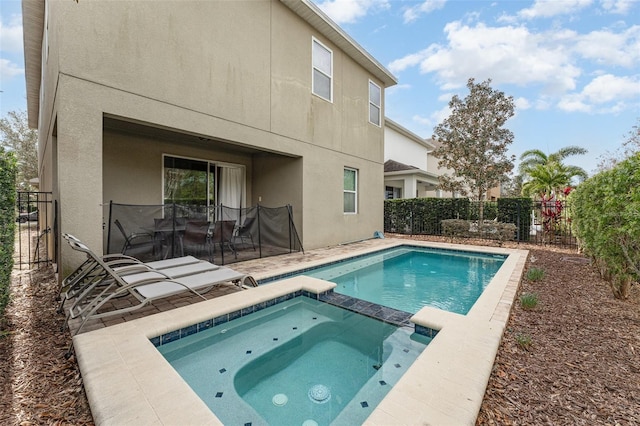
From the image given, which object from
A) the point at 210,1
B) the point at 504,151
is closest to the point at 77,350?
the point at 210,1

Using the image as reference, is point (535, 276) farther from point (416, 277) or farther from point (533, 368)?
point (533, 368)

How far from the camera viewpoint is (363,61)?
11.0m

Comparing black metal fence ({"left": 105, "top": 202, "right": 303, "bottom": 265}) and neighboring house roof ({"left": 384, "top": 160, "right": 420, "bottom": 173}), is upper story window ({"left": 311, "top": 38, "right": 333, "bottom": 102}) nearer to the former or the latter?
black metal fence ({"left": 105, "top": 202, "right": 303, "bottom": 265})

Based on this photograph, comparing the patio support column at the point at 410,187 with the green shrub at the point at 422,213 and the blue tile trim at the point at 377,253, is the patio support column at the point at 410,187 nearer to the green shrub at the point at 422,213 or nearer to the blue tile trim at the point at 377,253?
the green shrub at the point at 422,213

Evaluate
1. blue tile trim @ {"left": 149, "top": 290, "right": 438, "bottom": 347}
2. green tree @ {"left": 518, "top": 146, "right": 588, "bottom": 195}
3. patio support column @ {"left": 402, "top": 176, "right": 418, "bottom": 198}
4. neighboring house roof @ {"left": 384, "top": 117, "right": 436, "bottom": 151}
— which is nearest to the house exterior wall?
neighboring house roof @ {"left": 384, "top": 117, "right": 436, "bottom": 151}

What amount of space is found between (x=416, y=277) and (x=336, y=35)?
26.6 feet

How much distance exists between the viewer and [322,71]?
9.56m

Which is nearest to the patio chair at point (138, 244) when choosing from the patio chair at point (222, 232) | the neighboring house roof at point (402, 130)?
the patio chair at point (222, 232)

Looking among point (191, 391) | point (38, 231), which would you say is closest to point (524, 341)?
point (191, 391)

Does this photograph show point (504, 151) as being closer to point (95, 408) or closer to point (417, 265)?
point (417, 265)

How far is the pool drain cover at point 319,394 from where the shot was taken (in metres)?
2.64

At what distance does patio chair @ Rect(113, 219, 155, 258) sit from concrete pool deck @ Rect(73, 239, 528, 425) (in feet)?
8.60

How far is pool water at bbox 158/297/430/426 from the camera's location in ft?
8.25

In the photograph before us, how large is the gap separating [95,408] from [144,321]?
5.13 ft
